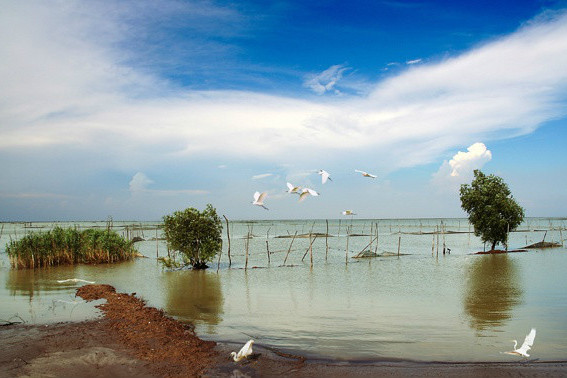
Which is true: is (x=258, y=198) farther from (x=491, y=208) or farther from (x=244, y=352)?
(x=491, y=208)

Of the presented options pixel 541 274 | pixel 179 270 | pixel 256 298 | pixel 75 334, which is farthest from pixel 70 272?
pixel 541 274

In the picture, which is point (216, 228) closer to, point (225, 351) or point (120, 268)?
point (120, 268)

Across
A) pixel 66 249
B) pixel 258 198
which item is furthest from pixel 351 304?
pixel 66 249

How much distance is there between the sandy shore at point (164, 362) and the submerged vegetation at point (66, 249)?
12.7 meters

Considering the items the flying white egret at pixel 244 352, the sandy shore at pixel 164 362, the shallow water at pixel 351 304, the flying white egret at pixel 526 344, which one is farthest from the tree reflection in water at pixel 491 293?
the flying white egret at pixel 244 352

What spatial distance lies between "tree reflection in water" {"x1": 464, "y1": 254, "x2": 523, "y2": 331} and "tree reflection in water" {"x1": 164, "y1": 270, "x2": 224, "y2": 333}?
6107mm

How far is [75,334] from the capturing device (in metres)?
7.54

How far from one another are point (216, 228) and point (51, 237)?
8.34m

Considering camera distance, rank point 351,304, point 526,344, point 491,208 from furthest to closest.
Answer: point 491,208 → point 351,304 → point 526,344

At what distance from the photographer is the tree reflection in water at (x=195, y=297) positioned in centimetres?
989

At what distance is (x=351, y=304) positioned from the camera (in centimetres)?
1130

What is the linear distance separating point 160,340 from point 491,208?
23.0 m

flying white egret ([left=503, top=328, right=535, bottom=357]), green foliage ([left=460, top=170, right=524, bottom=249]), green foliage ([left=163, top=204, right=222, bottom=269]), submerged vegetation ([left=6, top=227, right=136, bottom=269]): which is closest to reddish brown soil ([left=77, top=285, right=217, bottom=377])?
flying white egret ([left=503, top=328, right=535, bottom=357])

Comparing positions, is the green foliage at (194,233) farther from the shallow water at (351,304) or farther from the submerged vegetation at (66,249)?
the submerged vegetation at (66,249)
